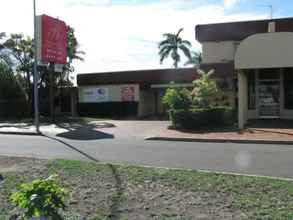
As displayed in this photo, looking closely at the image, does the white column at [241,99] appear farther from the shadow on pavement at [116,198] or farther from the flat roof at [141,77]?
the shadow on pavement at [116,198]

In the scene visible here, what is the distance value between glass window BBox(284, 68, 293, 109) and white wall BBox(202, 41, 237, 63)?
3.48 meters

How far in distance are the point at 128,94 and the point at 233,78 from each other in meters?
9.40

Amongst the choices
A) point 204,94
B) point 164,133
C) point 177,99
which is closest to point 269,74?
point 204,94

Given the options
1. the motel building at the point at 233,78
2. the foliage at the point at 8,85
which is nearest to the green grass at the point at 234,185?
the motel building at the point at 233,78

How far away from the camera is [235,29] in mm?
31109

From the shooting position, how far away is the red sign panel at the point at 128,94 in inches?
1505

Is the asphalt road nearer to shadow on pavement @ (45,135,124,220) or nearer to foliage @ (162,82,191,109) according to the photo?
shadow on pavement @ (45,135,124,220)

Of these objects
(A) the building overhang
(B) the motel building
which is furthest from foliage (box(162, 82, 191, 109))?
(A) the building overhang

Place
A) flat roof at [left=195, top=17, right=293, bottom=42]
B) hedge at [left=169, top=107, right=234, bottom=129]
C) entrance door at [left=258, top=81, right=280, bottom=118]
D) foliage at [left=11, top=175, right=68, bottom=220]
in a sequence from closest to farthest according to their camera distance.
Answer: foliage at [left=11, top=175, right=68, bottom=220], hedge at [left=169, top=107, right=234, bottom=129], entrance door at [left=258, top=81, right=280, bottom=118], flat roof at [left=195, top=17, right=293, bottom=42]

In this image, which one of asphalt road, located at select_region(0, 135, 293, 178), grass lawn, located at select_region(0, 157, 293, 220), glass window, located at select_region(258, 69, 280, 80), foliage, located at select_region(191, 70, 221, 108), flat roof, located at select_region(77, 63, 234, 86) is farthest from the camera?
flat roof, located at select_region(77, 63, 234, 86)

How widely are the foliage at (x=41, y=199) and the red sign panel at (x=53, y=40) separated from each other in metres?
23.1

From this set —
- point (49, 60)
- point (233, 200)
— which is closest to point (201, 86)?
point (49, 60)

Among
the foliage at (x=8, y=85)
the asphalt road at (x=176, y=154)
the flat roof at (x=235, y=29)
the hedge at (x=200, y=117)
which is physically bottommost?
the asphalt road at (x=176, y=154)

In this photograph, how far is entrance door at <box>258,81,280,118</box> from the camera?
2965 centimetres
